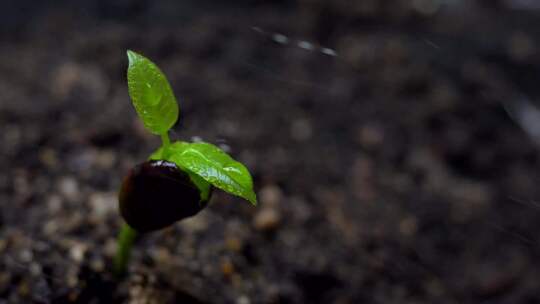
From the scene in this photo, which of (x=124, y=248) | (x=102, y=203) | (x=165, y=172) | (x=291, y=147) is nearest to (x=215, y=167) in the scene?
(x=165, y=172)

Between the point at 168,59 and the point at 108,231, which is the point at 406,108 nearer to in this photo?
the point at 168,59

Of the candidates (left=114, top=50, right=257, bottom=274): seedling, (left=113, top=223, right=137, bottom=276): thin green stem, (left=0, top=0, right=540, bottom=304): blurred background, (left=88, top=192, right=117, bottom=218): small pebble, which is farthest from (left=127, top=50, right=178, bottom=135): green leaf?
(left=88, top=192, right=117, bottom=218): small pebble

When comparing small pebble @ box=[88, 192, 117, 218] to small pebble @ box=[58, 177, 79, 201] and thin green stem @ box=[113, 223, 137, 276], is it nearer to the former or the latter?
small pebble @ box=[58, 177, 79, 201]

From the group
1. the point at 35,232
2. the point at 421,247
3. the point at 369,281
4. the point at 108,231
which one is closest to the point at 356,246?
the point at 369,281

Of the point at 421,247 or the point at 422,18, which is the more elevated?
the point at 422,18

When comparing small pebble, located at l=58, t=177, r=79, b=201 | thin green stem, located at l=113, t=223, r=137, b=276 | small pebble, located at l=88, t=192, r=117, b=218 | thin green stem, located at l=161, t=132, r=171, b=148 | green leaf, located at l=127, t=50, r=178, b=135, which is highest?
green leaf, located at l=127, t=50, r=178, b=135
